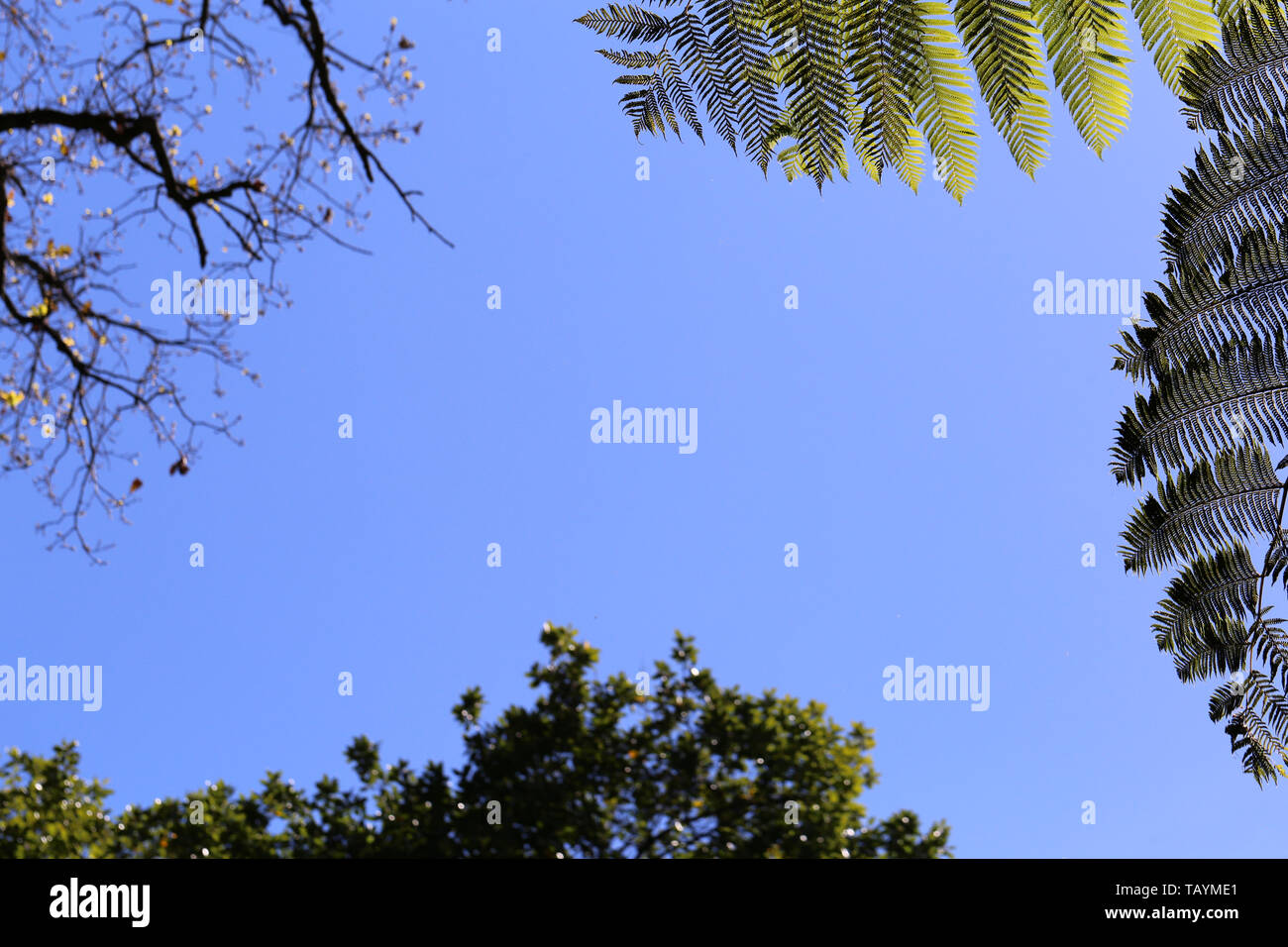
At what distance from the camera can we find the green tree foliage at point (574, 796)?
8.27m

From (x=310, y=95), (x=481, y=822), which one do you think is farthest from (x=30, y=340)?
(x=481, y=822)

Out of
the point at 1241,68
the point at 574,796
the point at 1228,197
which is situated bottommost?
the point at 574,796

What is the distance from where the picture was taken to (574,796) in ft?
Result: 27.6

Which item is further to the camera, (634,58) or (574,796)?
(574,796)

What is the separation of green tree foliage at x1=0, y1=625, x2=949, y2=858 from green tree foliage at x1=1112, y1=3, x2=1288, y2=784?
6.27m

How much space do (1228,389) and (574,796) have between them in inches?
284

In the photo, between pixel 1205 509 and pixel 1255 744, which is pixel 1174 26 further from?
pixel 1255 744

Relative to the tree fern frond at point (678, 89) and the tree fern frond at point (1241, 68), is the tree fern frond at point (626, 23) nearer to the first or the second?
the tree fern frond at point (678, 89)

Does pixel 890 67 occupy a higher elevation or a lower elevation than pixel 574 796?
higher

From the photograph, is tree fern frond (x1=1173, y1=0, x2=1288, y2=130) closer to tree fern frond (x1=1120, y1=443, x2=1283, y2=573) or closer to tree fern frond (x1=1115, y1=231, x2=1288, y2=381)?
tree fern frond (x1=1115, y1=231, x2=1288, y2=381)

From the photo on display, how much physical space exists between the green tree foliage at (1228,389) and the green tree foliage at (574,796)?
20.6ft

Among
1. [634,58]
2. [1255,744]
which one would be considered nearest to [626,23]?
[634,58]

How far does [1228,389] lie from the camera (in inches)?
103

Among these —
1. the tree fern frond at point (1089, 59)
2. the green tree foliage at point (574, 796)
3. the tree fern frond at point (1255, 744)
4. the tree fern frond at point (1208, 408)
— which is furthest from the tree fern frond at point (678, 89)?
the green tree foliage at point (574, 796)
